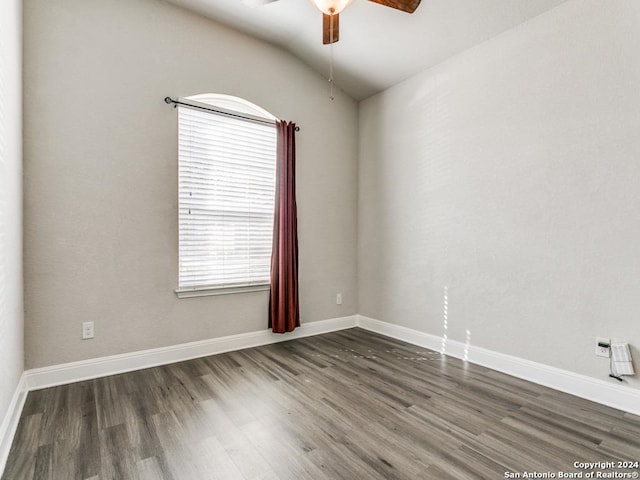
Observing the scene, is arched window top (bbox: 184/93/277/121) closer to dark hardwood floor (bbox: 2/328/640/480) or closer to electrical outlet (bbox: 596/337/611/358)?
→ dark hardwood floor (bbox: 2/328/640/480)

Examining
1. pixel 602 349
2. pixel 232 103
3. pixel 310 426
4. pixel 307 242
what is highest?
pixel 232 103

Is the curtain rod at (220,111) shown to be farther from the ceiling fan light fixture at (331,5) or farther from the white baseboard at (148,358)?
the white baseboard at (148,358)

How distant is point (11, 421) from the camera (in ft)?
6.17

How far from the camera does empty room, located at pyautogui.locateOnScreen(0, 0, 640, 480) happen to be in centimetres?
187

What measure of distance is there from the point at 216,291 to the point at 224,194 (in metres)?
0.90

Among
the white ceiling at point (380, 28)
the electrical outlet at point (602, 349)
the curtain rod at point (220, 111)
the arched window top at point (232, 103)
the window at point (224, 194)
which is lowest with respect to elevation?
the electrical outlet at point (602, 349)

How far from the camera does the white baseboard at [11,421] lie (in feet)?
5.40

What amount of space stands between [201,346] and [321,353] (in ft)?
3.53

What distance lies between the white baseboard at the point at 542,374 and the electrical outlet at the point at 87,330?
2774 millimetres

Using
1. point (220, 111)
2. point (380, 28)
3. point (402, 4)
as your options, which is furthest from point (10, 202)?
point (380, 28)

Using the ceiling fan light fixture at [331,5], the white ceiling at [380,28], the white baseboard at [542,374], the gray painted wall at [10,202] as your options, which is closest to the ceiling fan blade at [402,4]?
the ceiling fan light fixture at [331,5]

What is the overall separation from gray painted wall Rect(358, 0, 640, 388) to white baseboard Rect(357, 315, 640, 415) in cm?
6

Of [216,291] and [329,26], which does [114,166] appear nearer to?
[216,291]

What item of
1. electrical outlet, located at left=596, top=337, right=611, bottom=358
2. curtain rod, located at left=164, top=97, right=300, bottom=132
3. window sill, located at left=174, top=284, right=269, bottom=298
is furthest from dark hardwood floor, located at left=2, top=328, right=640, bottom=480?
curtain rod, located at left=164, top=97, right=300, bottom=132
